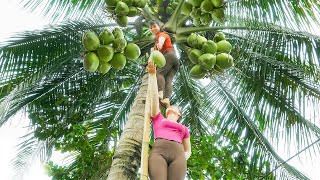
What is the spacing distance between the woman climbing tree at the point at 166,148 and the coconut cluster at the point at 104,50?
526 mm

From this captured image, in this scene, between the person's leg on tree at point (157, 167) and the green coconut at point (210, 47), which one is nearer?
the person's leg on tree at point (157, 167)

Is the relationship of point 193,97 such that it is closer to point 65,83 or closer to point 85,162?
point 65,83

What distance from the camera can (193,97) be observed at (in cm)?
585

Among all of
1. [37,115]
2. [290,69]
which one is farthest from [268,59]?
[37,115]

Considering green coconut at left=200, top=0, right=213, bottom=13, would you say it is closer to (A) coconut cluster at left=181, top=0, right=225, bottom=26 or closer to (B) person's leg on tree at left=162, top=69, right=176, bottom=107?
(A) coconut cluster at left=181, top=0, right=225, bottom=26

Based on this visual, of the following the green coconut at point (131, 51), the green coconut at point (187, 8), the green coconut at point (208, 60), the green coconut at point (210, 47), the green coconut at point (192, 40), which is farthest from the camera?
the green coconut at point (187, 8)

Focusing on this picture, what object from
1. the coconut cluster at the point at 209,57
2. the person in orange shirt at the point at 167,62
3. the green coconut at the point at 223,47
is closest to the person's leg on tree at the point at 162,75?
the person in orange shirt at the point at 167,62

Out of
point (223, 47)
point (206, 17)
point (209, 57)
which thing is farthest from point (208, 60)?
point (206, 17)

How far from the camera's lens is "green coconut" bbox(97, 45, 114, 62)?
3533 millimetres

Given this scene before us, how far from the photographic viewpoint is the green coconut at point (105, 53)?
3.53 metres

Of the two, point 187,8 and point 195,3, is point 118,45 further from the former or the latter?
point 187,8

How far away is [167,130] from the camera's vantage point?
3141 millimetres

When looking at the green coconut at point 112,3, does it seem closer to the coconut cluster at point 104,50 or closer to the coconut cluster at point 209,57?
the coconut cluster at point 104,50

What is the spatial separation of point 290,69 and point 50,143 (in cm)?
277
